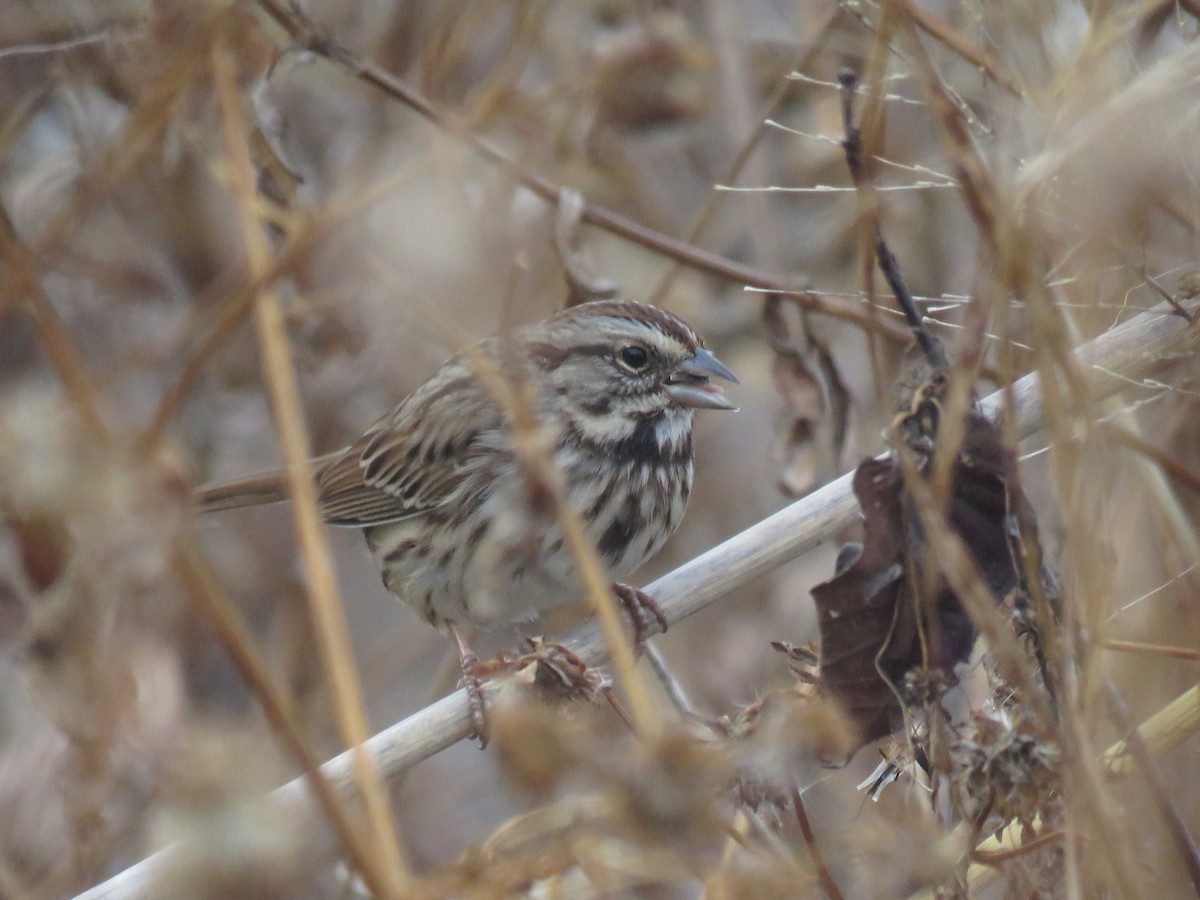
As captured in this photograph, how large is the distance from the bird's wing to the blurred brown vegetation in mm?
194

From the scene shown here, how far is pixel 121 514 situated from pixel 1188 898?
2197mm

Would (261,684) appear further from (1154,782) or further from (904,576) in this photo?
(1154,782)

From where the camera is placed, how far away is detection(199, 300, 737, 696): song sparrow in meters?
3.29

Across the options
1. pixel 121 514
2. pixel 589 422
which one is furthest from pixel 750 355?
pixel 121 514

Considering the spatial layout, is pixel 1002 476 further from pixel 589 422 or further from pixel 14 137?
Answer: pixel 14 137

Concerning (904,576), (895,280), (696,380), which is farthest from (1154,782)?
(696,380)

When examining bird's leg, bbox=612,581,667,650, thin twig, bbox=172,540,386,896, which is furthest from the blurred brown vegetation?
bird's leg, bbox=612,581,667,650

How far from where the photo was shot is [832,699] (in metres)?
1.96

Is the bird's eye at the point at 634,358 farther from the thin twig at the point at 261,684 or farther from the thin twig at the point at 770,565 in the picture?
the thin twig at the point at 261,684

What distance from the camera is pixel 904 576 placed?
6.40 ft

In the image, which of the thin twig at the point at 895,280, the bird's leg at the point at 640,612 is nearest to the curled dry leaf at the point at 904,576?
the thin twig at the point at 895,280

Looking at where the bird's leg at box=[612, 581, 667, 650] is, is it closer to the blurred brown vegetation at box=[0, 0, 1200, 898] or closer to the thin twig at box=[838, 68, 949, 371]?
the blurred brown vegetation at box=[0, 0, 1200, 898]

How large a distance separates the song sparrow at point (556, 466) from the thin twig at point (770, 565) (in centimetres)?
30

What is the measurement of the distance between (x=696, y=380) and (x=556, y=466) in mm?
524
